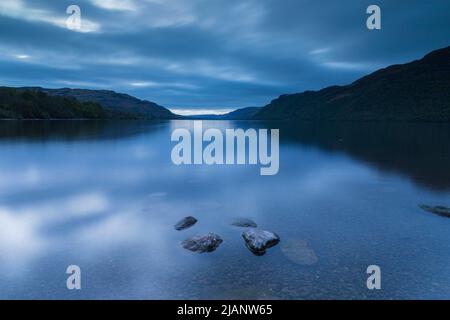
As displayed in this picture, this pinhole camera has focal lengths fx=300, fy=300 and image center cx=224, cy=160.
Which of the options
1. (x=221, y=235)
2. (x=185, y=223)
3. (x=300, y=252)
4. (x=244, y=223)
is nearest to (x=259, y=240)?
(x=300, y=252)

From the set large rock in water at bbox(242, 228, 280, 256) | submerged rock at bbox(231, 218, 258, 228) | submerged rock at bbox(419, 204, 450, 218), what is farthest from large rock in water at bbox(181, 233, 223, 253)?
submerged rock at bbox(419, 204, 450, 218)

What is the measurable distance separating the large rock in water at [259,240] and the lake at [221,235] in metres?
0.28

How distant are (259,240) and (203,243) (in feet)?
7.27

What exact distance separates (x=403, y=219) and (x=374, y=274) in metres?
7.46

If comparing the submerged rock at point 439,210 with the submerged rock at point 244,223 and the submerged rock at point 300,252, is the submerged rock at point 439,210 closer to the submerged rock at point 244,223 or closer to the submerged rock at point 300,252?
the submerged rock at point 300,252

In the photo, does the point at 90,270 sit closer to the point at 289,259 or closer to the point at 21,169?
the point at 289,259

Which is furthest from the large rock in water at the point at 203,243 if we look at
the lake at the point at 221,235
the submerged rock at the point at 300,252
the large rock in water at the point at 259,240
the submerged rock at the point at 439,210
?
the submerged rock at the point at 439,210

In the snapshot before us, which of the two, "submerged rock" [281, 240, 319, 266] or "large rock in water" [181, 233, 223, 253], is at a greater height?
"large rock in water" [181, 233, 223, 253]

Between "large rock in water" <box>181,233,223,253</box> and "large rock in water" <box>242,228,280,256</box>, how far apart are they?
1205 mm

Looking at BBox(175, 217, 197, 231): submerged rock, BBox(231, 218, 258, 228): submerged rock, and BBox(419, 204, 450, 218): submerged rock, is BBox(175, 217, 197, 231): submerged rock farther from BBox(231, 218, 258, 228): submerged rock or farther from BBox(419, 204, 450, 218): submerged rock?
BBox(419, 204, 450, 218): submerged rock

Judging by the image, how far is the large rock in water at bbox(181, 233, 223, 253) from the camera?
1168 cm

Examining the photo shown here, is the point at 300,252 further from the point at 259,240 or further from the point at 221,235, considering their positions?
the point at 221,235

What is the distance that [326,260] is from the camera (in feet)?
35.6

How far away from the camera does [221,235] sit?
1337cm
